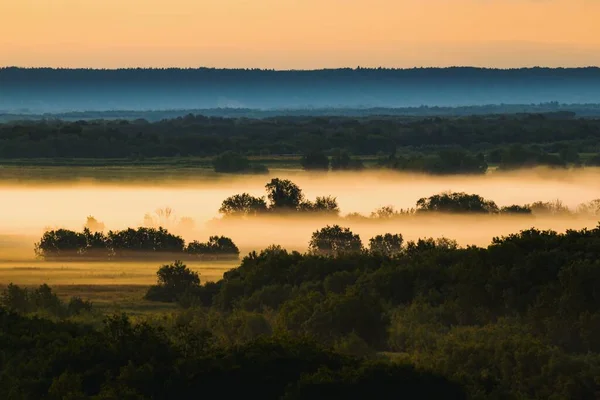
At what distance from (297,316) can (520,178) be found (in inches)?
2858

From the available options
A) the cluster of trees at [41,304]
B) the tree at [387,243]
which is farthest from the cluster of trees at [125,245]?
the cluster of trees at [41,304]

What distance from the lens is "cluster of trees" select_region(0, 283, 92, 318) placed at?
37.7 metres


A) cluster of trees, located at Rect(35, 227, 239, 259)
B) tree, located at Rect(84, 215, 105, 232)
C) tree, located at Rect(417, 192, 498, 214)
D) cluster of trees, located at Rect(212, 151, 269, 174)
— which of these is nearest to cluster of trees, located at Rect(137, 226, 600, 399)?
cluster of trees, located at Rect(35, 227, 239, 259)

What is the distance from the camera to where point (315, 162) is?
4496 inches

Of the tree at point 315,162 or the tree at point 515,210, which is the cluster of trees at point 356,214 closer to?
the tree at point 515,210

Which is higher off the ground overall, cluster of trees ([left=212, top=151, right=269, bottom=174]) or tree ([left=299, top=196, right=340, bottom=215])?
tree ([left=299, top=196, right=340, bottom=215])

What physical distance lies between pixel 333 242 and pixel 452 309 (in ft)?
70.3

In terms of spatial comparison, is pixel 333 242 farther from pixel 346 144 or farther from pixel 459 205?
pixel 346 144

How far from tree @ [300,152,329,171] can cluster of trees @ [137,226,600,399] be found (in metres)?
67.9

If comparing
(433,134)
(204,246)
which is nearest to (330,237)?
(204,246)

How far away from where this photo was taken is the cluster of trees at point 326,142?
116 m

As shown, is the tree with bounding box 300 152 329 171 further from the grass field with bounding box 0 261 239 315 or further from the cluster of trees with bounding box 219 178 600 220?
the grass field with bounding box 0 261 239 315

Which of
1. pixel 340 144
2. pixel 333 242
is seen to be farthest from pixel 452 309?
→ pixel 340 144

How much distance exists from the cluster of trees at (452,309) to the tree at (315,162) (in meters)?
67.9
